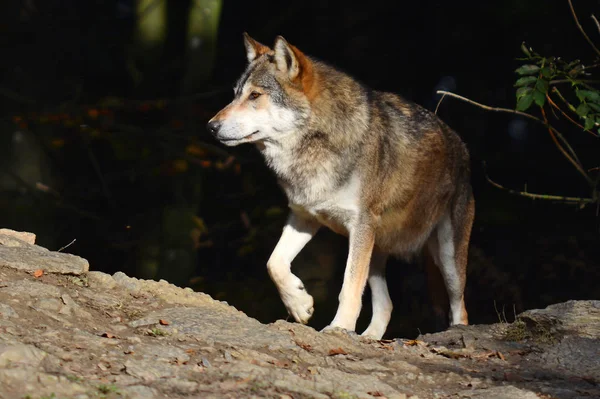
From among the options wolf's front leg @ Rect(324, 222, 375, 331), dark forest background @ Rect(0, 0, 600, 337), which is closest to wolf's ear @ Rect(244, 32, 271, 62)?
wolf's front leg @ Rect(324, 222, 375, 331)

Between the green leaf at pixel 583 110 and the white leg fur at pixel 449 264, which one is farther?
the white leg fur at pixel 449 264

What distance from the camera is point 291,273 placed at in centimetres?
661

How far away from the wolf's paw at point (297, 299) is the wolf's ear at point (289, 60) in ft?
5.02

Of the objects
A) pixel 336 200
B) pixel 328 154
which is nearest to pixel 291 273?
pixel 336 200

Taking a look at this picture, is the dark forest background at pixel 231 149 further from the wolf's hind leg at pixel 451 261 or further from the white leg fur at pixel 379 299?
the white leg fur at pixel 379 299

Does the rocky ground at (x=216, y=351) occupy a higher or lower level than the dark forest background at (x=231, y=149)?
higher

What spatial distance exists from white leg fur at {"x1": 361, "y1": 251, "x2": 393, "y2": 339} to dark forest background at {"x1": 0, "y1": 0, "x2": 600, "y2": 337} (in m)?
3.55

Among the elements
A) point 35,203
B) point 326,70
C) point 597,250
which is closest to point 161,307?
point 326,70

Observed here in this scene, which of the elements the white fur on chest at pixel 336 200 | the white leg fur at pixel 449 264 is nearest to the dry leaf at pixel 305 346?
the white fur on chest at pixel 336 200

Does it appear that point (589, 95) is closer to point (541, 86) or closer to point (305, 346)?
point (541, 86)

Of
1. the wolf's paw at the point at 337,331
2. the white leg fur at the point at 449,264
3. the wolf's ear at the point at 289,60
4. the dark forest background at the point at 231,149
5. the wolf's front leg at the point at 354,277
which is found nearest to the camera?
the wolf's paw at the point at 337,331

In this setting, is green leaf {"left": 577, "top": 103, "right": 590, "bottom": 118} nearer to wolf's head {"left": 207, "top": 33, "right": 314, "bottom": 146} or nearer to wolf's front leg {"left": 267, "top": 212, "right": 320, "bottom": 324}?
wolf's head {"left": 207, "top": 33, "right": 314, "bottom": 146}

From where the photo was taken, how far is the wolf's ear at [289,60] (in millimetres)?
6520

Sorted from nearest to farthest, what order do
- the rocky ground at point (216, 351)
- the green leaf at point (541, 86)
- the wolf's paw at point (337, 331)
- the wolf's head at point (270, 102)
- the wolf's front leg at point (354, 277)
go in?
the rocky ground at point (216, 351)
the wolf's paw at point (337, 331)
the green leaf at point (541, 86)
the wolf's front leg at point (354, 277)
the wolf's head at point (270, 102)
